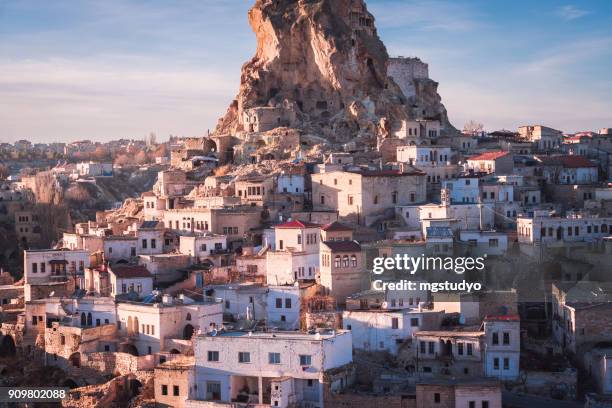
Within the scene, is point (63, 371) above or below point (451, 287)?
below

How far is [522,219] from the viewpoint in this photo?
36969 millimetres

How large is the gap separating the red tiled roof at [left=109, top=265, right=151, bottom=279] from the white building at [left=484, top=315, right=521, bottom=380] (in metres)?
11.4

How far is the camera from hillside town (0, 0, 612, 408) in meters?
28.8

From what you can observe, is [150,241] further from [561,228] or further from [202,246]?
[561,228]

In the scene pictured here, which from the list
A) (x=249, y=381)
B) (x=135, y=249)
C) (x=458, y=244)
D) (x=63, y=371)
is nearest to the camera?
(x=249, y=381)

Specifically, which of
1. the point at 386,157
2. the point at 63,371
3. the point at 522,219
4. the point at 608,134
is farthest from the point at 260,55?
the point at 63,371

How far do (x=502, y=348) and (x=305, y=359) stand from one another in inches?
196

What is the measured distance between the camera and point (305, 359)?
2812cm

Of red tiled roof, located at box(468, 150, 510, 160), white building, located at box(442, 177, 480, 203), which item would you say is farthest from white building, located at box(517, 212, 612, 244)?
red tiled roof, located at box(468, 150, 510, 160)

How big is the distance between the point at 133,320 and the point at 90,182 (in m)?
40.9

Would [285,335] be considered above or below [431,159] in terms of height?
below

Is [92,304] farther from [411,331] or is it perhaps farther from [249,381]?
[411,331]

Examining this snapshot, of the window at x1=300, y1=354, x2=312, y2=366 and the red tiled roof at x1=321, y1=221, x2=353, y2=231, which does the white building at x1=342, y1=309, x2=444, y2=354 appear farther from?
the red tiled roof at x1=321, y1=221, x2=353, y2=231

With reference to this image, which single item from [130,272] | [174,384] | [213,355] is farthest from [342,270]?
[174,384]
